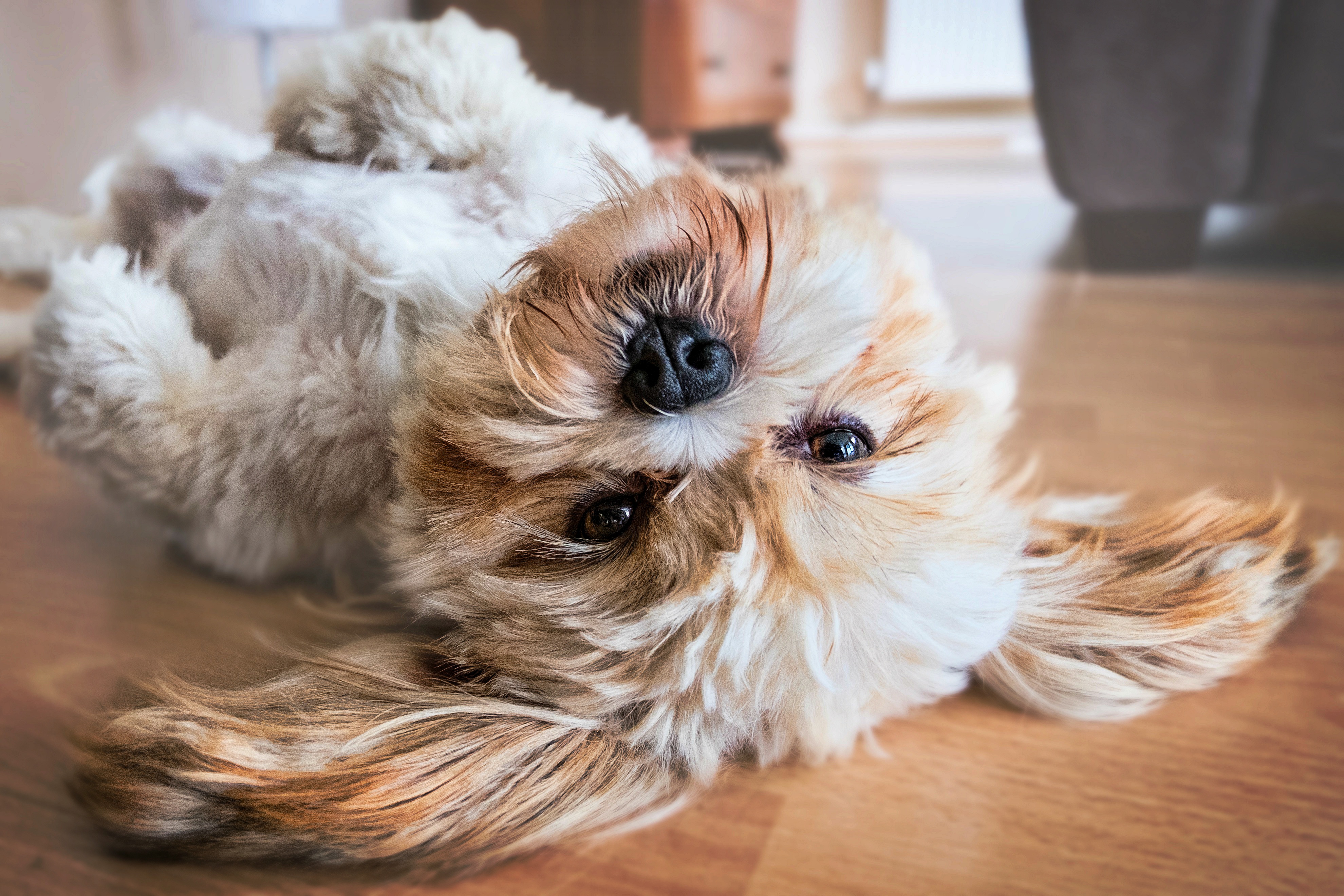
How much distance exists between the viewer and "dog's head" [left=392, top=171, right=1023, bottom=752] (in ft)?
2.31

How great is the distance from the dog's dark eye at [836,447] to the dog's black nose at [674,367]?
91 millimetres

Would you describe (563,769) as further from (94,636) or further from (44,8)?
(44,8)

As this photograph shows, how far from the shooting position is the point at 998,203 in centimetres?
338

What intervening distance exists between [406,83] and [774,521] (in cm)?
76

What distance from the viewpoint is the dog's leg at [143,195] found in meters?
1.16

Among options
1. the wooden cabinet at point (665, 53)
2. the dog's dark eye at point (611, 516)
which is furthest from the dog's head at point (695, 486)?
the wooden cabinet at point (665, 53)

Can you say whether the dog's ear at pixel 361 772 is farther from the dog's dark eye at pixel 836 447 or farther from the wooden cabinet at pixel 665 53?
the wooden cabinet at pixel 665 53

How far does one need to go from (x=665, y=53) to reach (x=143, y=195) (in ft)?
5.39

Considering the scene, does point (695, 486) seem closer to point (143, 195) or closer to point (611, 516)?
point (611, 516)

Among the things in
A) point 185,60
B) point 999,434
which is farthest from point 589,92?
point 999,434

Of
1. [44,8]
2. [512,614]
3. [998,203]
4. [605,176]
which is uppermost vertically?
[44,8]

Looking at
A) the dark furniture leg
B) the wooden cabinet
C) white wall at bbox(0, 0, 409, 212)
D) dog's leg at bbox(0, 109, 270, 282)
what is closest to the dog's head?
dog's leg at bbox(0, 109, 270, 282)

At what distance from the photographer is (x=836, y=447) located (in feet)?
2.45

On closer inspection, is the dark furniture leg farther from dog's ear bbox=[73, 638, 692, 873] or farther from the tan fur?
dog's ear bbox=[73, 638, 692, 873]
